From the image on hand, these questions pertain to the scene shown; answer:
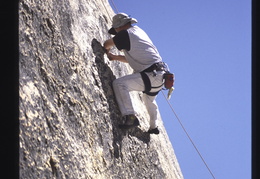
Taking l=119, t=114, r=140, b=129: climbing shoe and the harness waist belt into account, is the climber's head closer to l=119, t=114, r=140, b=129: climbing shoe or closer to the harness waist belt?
the harness waist belt

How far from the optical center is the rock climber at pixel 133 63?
252 inches

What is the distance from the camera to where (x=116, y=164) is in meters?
5.98

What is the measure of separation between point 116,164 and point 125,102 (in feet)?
3.66

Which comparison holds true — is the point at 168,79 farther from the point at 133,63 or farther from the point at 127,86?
the point at 127,86

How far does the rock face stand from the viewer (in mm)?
4375

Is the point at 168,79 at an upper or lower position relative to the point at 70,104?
lower

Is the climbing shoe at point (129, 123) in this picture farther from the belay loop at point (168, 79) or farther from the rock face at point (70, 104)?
the belay loop at point (168, 79)

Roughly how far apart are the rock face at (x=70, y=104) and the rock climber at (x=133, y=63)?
0.19 meters

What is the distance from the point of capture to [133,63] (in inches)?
267

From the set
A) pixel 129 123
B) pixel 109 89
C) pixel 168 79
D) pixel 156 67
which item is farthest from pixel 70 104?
pixel 168 79

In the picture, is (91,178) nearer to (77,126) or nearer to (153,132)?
(77,126)

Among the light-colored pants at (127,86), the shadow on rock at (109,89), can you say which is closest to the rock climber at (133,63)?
the light-colored pants at (127,86)

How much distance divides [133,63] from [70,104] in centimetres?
194
